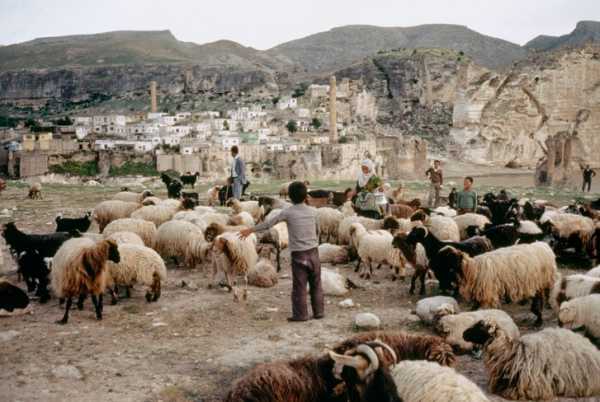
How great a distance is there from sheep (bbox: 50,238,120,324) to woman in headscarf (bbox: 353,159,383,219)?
6160mm

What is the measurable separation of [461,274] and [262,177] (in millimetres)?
70913

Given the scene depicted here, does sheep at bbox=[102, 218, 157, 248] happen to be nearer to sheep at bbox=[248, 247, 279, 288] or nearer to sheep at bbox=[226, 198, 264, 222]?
sheep at bbox=[248, 247, 279, 288]

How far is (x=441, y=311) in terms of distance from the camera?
6.27 metres

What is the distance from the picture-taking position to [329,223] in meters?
11.8

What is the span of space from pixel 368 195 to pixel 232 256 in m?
4.55

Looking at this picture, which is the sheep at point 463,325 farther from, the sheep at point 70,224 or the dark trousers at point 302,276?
the sheep at point 70,224

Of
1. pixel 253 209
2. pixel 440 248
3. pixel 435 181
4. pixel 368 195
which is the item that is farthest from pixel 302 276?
pixel 435 181

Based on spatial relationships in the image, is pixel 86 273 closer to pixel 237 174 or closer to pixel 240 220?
pixel 240 220

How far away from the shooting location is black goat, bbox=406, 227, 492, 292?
7.30 m

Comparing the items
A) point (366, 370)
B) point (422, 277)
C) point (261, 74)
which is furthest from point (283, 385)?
point (261, 74)

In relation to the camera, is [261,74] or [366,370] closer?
[366,370]

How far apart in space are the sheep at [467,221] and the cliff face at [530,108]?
2501 inches

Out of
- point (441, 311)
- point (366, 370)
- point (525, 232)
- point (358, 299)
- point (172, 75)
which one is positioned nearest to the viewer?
point (366, 370)

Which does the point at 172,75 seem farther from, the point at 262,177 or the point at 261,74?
the point at 262,177
